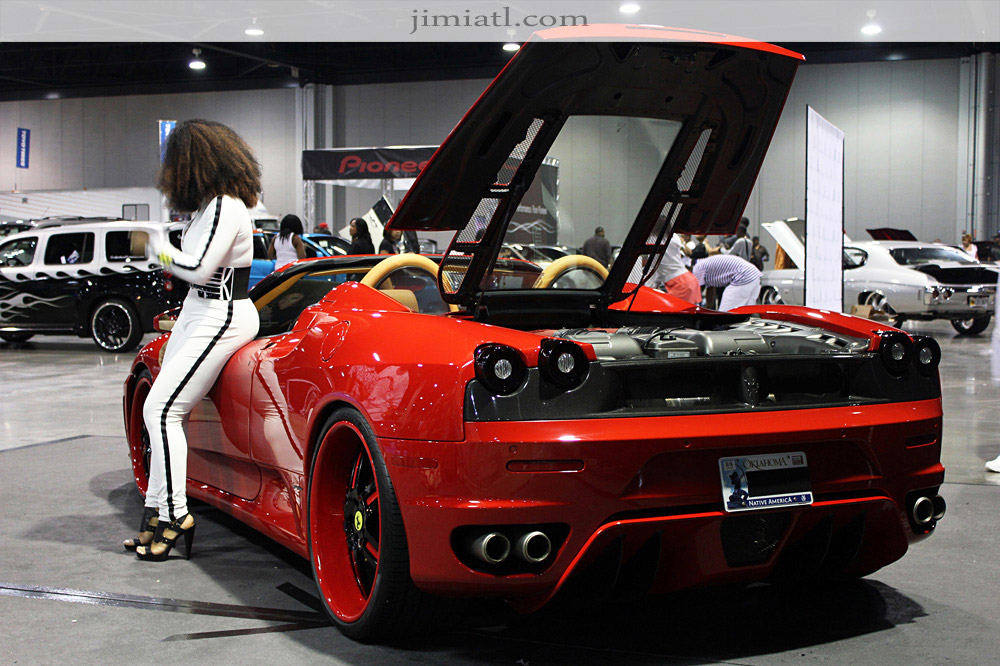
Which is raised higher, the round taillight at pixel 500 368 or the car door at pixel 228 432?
the round taillight at pixel 500 368

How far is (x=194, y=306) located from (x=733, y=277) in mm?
6491

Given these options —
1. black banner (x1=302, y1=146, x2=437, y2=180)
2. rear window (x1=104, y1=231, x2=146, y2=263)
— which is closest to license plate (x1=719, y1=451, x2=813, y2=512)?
rear window (x1=104, y1=231, x2=146, y2=263)

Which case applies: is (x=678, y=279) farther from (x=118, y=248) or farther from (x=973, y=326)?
(x=973, y=326)

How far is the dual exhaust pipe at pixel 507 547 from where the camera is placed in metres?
2.35

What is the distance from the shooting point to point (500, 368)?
2.42m

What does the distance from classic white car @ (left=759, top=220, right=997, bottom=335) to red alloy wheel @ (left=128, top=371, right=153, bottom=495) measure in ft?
32.8

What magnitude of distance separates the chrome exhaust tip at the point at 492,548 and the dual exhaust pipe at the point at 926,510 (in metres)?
1.22

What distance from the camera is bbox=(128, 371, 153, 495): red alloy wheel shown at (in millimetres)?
4535

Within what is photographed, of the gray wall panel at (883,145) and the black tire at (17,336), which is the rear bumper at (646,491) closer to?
the black tire at (17,336)

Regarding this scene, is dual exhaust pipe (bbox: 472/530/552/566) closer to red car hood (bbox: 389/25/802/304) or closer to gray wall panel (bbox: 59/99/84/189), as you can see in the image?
red car hood (bbox: 389/25/802/304)
